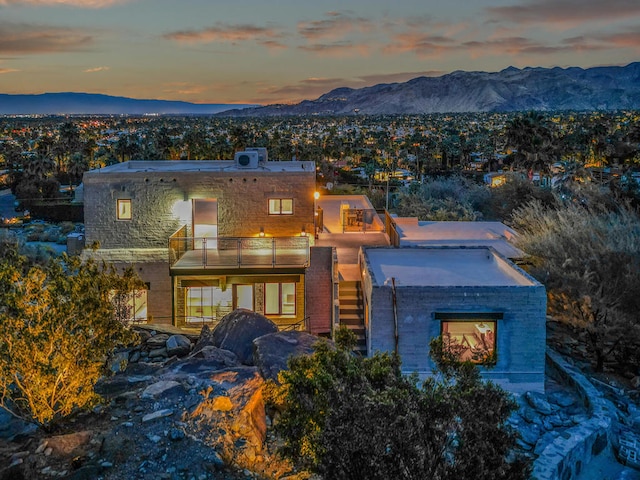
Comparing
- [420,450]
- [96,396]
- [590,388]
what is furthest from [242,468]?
[590,388]

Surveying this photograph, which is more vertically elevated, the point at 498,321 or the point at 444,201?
the point at 444,201

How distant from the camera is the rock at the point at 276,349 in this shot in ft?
38.9

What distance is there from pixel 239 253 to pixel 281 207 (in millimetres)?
2840

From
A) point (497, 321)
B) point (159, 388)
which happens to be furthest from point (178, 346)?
point (497, 321)

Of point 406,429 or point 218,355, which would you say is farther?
point 218,355

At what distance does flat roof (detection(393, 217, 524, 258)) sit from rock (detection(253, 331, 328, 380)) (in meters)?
9.60

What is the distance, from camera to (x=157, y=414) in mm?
9398

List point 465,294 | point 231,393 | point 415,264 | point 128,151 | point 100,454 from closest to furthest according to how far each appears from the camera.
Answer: point 100,454 → point 231,393 → point 465,294 → point 415,264 → point 128,151

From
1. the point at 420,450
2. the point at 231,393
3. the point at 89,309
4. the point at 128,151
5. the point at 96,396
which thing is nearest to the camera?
the point at 420,450

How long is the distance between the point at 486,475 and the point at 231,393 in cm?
529

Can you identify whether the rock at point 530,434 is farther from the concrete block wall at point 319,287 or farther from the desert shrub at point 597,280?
the concrete block wall at point 319,287

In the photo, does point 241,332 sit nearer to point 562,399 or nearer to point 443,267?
point 443,267

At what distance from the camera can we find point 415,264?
18.1m

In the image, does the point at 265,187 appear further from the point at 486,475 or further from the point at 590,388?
the point at 486,475
